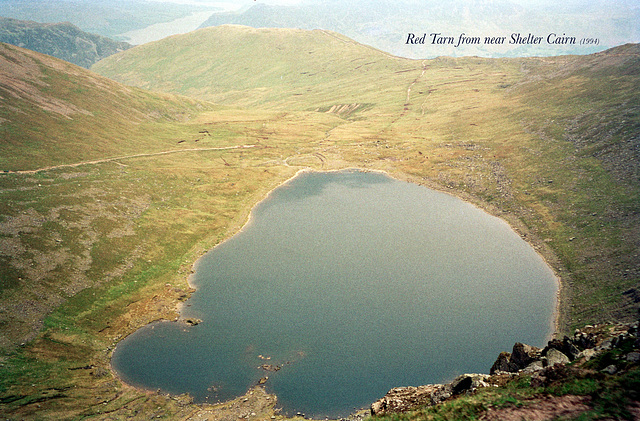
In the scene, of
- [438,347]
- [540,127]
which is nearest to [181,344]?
[438,347]

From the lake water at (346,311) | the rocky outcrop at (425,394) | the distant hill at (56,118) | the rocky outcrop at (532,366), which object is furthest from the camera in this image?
the distant hill at (56,118)

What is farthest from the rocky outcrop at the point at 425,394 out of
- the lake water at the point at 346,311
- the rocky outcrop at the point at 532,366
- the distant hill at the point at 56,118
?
the distant hill at the point at 56,118

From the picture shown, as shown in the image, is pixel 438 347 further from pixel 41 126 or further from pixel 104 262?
pixel 41 126

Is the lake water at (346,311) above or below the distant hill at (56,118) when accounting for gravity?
below

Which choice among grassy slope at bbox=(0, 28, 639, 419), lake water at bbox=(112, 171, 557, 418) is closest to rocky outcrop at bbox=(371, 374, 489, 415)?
lake water at bbox=(112, 171, 557, 418)

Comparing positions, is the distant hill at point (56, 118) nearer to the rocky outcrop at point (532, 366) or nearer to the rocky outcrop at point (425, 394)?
the rocky outcrop at point (425, 394)

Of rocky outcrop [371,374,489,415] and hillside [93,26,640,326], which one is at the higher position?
hillside [93,26,640,326]

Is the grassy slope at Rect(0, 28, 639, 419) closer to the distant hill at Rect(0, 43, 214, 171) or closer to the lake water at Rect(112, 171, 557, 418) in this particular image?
the distant hill at Rect(0, 43, 214, 171)

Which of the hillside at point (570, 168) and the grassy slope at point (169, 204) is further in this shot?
the hillside at point (570, 168)
